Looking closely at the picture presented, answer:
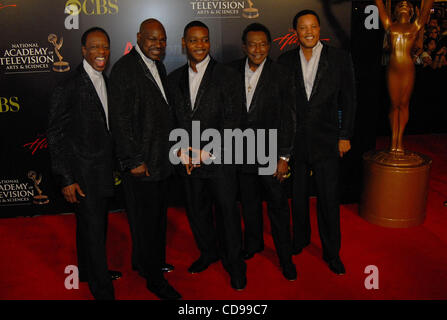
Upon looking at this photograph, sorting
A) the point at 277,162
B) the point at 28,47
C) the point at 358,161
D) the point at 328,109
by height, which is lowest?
the point at 358,161

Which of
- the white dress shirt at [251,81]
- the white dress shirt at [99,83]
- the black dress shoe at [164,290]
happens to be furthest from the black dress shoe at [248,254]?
the white dress shirt at [99,83]

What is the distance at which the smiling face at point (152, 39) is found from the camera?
2.49 meters

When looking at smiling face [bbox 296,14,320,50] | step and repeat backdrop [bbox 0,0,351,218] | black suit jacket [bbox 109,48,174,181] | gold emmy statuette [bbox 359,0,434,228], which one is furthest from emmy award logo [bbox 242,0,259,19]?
black suit jacket [bbox 109,48,174,181]

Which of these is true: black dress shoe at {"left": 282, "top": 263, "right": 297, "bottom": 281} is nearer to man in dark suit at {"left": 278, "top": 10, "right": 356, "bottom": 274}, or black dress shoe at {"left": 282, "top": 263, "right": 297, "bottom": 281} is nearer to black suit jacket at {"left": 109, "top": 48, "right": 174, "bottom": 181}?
man in dark suit at {"left": 278, "top": 10, "right": 356, "bottom": 274}

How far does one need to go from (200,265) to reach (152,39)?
5.26 ft

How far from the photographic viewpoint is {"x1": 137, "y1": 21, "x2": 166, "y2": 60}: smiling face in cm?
249

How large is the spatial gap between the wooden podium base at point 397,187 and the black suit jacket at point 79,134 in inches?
96.1

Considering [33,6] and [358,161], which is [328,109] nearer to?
[358,161]

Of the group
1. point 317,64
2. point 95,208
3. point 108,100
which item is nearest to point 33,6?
point 108,100

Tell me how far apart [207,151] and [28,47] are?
7.67 feet

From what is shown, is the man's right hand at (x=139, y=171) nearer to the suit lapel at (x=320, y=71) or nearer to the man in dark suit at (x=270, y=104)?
the man in dark suit at (x=270, y=104)

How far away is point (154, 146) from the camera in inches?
101

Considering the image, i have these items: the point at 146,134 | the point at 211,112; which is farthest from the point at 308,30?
the point at 146,134

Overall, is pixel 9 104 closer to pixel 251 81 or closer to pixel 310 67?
pixel 251 81
